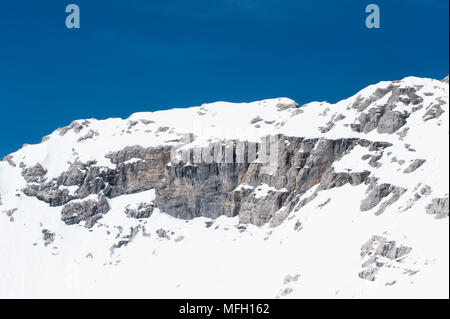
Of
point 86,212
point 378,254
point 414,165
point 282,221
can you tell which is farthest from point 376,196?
point 86,212

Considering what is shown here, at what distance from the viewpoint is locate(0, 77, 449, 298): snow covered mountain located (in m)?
116

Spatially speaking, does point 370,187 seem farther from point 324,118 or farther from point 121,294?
point 121,294

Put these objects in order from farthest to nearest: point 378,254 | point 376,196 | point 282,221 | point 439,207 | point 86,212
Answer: point 86,212 → point 282,221 → point 376,196 → point 378,254 → point 439,207

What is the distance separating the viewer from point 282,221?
161 metres

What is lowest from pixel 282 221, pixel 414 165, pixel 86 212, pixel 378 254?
pixel 378 254

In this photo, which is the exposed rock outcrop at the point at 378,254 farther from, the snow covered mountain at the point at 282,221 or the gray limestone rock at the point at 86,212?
the gray limestone rock at the point at 86,212

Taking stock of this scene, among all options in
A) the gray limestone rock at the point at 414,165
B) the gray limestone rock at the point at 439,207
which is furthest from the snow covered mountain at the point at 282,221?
the gray limestone rock at the point at 414,165

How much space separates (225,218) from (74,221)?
4872 centimetres

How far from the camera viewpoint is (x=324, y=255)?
12900cm

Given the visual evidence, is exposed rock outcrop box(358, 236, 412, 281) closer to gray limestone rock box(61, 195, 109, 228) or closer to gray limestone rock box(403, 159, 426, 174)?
gray limestone rock box(403, 159, 426, 174)

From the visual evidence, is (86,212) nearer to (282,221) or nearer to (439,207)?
(282,221)

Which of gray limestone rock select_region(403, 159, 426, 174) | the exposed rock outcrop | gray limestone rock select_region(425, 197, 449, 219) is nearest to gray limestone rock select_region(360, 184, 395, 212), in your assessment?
gray limestone rock select_region(403, 159, 426, 174)

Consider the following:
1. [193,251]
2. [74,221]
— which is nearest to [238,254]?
[193,251]

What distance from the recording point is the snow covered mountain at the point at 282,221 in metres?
116
